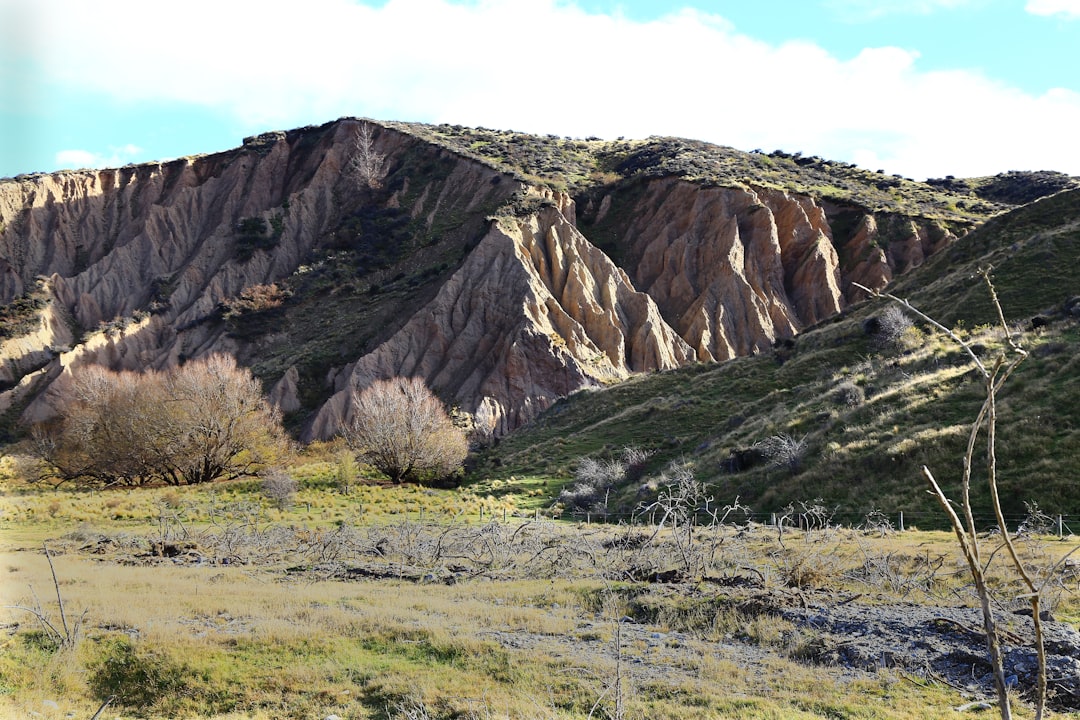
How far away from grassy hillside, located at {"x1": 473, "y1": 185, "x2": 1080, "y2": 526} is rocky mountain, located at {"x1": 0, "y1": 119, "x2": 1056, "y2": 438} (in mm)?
10383

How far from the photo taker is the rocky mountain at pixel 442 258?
50781 millimetres

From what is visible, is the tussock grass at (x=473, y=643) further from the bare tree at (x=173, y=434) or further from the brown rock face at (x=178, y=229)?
the brown rock face at (x=178, y=229)

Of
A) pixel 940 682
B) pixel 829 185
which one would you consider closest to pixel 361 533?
pixel 940 682

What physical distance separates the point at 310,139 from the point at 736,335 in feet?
182

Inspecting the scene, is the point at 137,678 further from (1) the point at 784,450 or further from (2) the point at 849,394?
(2) the point at 849,394

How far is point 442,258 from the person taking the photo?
2420 inches

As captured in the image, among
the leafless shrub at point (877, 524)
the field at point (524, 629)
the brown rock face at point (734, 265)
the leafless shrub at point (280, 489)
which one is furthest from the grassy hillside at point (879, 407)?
the brown rock face at point (734, 265)

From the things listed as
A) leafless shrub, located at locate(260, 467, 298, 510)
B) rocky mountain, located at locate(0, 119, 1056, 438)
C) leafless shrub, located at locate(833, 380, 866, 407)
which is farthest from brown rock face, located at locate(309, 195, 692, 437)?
leafless shrub, located at locate(833, 380, 866, 407)

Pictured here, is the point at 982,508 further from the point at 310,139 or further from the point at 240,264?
the point at 310,139

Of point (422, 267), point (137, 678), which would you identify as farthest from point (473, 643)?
point (422, 267)

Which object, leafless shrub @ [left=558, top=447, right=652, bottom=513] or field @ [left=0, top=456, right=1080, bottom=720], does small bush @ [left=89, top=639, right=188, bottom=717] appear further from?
leafless shrub @ [left=558, top=447, right=652, bottom=513]

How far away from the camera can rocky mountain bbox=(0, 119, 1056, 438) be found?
50.8 meters

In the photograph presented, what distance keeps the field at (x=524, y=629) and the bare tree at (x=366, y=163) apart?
60579mm

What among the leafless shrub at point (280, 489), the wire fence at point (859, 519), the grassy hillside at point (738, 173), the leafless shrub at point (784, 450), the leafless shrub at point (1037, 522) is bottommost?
the leafless shrub at point (280, 489)
